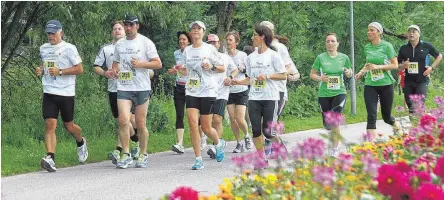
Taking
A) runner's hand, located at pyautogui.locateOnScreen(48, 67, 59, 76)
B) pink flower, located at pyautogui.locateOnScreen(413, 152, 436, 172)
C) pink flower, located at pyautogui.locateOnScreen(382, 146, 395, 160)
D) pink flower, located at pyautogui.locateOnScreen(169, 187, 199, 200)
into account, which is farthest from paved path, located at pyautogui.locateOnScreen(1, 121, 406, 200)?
pink flower, located at pyautogui.locateOnScreen(169, 187, 199, 200)

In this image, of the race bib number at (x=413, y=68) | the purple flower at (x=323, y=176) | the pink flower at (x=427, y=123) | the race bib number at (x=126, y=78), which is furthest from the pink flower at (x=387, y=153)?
the race bib number at (x=413, y=68)

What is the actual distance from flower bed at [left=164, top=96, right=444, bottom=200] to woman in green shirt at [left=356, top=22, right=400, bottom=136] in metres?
4.57

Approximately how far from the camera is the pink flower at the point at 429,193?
3395 mm

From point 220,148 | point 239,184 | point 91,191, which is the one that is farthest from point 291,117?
point 239,184

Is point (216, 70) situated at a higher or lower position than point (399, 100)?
higher

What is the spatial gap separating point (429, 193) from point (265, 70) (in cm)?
727

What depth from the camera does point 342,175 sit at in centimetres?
482

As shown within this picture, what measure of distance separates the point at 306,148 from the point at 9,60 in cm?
1165

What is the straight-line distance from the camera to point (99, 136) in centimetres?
1531

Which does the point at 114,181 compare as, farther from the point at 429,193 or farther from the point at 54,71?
the point at 429,193

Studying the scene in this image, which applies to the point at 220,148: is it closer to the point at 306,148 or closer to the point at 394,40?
the point at 306,148

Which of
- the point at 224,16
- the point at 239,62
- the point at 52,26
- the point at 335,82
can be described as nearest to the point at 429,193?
the point at 335,82

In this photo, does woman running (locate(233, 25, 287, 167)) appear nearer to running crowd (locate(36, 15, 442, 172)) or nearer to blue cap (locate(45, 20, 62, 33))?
running crowd (locate(36, 15, 442, 172))

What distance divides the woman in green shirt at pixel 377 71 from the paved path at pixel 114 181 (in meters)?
1.59
